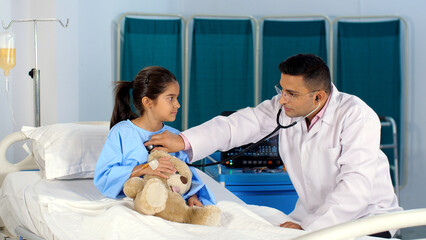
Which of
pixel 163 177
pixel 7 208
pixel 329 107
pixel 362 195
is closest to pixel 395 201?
pixel 362 195

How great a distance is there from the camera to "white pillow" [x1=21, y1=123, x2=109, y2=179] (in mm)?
2715

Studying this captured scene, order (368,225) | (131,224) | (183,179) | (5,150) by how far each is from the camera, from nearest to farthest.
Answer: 1. (368,225)
2. (131,224)
3. (183,179)
4. (5,150)

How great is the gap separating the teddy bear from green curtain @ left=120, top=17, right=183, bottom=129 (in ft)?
8.04

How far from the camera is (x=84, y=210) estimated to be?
207 cm

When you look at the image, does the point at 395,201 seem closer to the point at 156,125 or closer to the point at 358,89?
the point at 156,125

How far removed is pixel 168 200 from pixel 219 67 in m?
2.71

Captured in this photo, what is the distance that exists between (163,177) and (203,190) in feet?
0.91

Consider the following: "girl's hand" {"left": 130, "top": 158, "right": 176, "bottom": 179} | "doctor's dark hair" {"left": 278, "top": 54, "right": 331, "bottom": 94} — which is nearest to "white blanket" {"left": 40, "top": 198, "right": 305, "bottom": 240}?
"girl's hand" {"left": 130, "top": 158, "right": 176, "bottom": 179}

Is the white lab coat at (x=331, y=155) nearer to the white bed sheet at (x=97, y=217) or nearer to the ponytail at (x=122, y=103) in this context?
the white bed sheet at (x=97, y=217)

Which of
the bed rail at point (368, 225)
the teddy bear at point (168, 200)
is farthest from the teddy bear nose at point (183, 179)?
the bed rail at point (368, 225)

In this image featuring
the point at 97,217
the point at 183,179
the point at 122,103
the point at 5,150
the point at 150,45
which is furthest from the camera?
the point at 150,45

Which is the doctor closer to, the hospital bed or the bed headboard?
the hospital bed

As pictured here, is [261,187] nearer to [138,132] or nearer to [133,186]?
[138,132]

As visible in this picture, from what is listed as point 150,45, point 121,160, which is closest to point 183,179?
point 121,160
